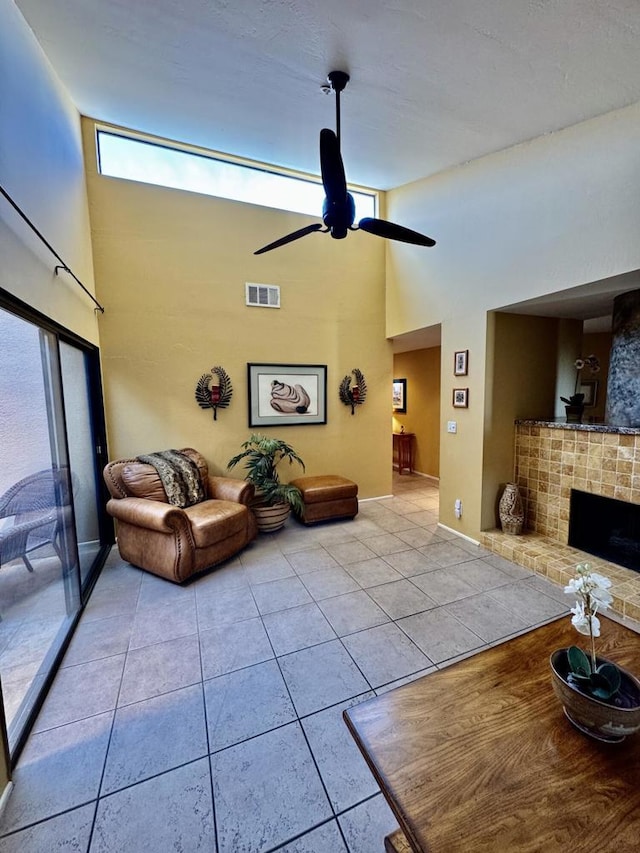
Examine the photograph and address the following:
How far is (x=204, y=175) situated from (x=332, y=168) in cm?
264

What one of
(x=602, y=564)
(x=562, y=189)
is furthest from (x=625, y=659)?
(x=562, y=189)

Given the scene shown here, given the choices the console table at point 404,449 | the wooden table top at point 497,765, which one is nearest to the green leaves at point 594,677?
the wooden table top at point 497,765

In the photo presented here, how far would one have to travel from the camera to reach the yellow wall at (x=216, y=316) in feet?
12.3

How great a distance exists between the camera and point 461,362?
3689 millimetres

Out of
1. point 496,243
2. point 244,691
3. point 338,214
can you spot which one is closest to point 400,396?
point 496,243

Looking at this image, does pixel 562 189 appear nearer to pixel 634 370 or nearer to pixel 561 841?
pixel 634 370

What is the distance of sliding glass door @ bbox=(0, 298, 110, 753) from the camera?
175 cm

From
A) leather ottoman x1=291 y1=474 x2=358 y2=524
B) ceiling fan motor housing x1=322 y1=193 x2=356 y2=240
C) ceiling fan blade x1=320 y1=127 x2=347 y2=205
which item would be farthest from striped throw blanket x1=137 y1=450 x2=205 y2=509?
ceiling fan blade x1=320 y1=127 x2=347 y2=205

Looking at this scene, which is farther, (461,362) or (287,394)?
(287,394)

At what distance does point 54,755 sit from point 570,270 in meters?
4.19

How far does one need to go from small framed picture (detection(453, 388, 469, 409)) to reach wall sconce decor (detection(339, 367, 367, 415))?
4.56 feet

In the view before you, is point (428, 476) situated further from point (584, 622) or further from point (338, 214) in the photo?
point (584, 622)

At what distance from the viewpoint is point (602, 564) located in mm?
2904

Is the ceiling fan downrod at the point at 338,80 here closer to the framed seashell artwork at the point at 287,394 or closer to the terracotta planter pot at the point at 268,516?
the framed seashell artwork at the point at 287,394
